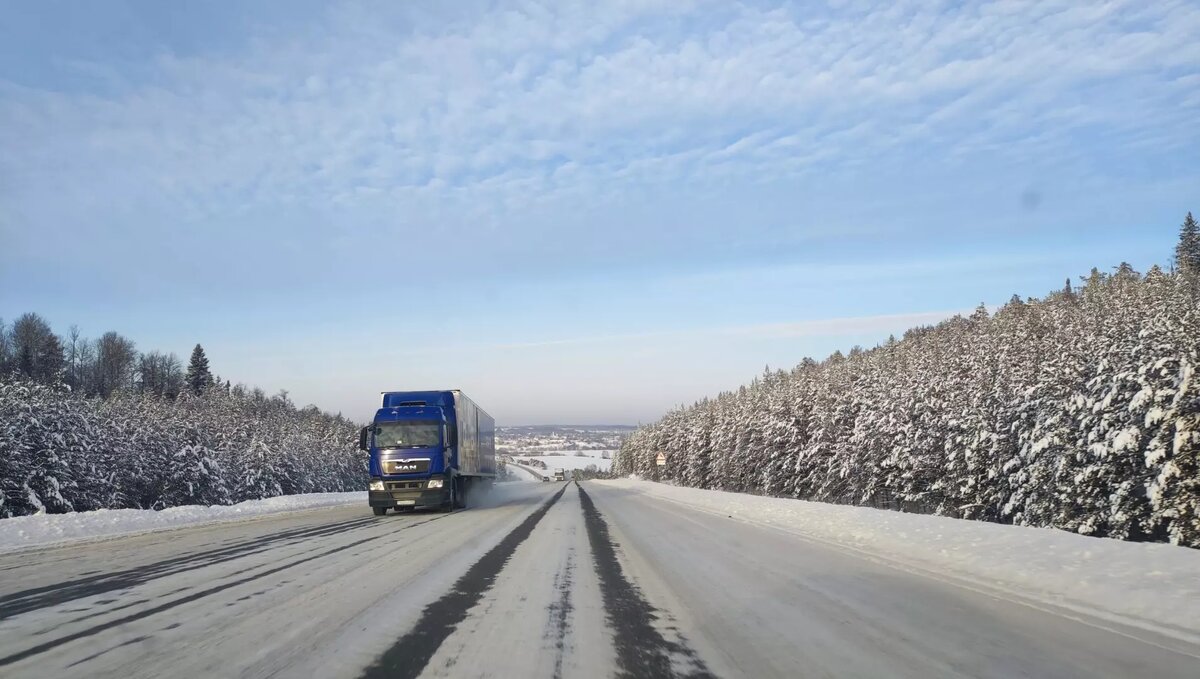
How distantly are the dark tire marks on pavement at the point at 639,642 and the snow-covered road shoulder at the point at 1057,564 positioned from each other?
4.19 meters

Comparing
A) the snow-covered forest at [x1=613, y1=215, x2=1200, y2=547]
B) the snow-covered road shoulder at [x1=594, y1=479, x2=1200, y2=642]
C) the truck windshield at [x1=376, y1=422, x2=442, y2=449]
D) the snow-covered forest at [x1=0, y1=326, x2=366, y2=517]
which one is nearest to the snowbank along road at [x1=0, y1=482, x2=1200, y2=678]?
the snow-covered road shoulder at [x1=594, y1=479, x2=1200, y2=642]

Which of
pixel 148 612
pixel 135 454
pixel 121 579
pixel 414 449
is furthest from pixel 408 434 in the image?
pixel 135 454

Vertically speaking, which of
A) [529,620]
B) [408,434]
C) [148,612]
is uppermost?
[408,434]

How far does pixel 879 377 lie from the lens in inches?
1474

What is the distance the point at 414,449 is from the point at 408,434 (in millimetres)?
613

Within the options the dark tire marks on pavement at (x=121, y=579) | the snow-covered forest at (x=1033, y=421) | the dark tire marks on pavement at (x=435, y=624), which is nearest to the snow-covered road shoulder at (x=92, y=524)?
the dark tire marks on pavement at (x=121, y=579)

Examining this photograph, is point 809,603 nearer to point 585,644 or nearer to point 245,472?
point 585,644

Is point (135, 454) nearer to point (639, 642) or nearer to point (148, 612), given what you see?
point (148, 612)

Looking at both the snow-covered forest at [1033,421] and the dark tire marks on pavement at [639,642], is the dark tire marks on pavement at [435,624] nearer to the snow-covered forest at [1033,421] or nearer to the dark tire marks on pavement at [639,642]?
the dark tire marks on pavement at [639,642]

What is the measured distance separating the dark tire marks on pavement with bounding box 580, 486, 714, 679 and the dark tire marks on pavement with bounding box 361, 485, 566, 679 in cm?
141

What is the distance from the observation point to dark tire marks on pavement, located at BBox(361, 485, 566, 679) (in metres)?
5.12

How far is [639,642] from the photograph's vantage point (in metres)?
5.98

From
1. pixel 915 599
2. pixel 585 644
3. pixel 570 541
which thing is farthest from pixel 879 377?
pixel 585 644

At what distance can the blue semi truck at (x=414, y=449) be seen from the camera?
2381cm
